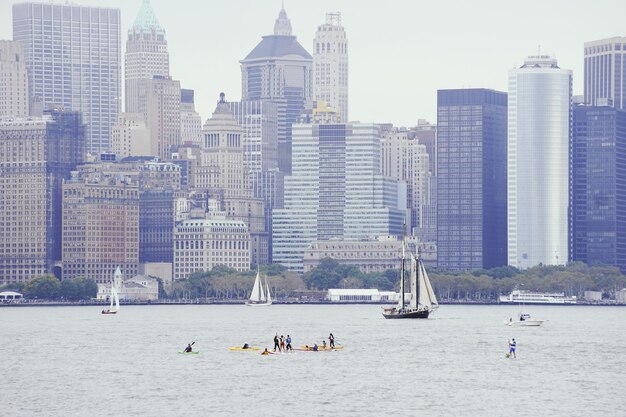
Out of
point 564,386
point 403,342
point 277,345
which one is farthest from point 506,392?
point 403,342

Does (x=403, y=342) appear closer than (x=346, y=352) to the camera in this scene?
No

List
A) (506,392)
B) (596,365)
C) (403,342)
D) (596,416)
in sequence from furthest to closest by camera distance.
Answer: (403,342) → (596,365) → (506,392) → (596,416)

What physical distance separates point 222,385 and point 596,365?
3775cm

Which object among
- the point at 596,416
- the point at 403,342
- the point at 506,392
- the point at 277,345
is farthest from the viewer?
the point at 403,342

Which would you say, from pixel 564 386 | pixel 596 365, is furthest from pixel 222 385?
pixel 596 365

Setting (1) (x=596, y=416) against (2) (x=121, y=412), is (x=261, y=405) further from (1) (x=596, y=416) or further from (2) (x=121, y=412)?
(1) (x=596, y=416)

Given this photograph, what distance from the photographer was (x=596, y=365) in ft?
551

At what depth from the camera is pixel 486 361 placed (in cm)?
17138

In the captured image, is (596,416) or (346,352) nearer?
(596,416)

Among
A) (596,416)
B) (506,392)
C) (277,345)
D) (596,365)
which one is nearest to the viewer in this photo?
(596,416)

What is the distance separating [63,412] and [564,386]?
130 ft

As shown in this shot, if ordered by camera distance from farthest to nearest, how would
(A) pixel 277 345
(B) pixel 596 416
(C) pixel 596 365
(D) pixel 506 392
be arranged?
(A) pixel 277 345
(C) pixel 596 365
(D) pixel 506 392
(B) pixel 596 416

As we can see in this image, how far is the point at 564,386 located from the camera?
14675 cm

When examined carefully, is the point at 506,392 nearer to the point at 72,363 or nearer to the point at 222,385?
the point at 222,385
